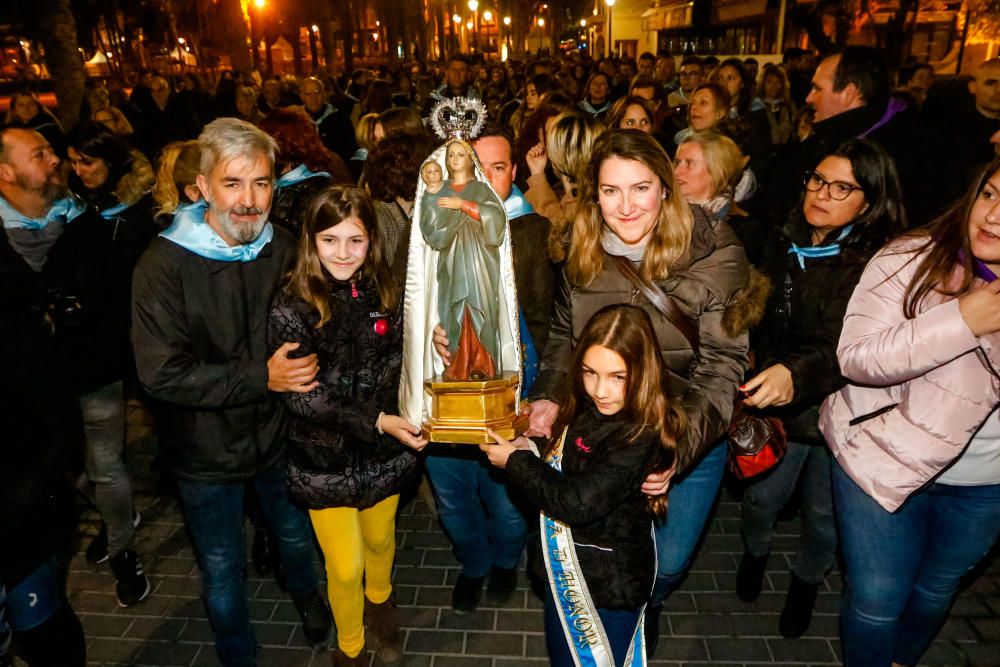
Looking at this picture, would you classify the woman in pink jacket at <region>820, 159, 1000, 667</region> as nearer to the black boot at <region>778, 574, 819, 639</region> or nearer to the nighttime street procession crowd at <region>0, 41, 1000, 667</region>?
the nighttime street procession crowd at <region>0, 41, 1000, 667</region>

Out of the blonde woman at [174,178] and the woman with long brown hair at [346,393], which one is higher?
the blonde woman at [174,178]

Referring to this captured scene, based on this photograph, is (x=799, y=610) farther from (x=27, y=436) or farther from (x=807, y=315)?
(x=27, y=436)

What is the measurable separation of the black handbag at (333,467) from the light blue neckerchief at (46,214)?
1716mm

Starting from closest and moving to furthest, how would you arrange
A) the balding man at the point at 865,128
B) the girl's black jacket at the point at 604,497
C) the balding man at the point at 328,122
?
the girl's black jacket at the point at 604,497 → the balding man at the point at 865,128 → the balding man at the point at 328,122

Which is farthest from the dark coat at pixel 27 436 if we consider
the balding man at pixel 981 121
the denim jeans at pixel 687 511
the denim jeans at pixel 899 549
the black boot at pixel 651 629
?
the balding man at pixel 981 121

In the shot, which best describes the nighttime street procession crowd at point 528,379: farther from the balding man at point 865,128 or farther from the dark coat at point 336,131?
the dark coat at point 336,131

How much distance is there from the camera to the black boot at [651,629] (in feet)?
10.9

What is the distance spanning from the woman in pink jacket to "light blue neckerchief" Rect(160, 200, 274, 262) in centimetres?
243

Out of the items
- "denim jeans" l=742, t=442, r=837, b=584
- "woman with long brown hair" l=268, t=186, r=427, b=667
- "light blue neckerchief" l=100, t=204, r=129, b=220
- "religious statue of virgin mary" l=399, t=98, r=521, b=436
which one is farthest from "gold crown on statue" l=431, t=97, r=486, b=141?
"light blue neckerchief" l=100, t=204, r=129, b=220

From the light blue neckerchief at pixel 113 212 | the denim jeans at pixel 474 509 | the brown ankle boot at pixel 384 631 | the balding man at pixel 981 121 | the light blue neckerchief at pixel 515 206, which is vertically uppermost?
the balding man at pixel 981 121

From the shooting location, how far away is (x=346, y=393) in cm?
283

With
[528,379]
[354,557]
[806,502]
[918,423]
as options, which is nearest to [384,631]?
[354,557]

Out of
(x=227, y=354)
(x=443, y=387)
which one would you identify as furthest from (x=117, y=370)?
(x=443, y=387)

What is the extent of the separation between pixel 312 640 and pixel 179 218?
2222 millimetres
